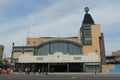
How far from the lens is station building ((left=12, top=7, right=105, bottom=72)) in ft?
234

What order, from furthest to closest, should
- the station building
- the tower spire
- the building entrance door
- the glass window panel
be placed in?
the tower spire, the glass window panel, the building entrance door, the station building

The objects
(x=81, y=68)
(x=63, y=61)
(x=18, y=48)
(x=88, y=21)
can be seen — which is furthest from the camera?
(x=88, y=21)

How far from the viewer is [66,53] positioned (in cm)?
7825

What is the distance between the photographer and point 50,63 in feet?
242

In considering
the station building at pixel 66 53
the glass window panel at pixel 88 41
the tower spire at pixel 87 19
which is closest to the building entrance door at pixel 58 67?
the station building at pixel 66 53

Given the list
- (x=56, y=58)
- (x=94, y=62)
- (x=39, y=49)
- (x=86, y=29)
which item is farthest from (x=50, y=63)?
(x=86, y=29)

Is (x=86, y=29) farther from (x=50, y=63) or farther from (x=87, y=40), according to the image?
(x=50, y=63)

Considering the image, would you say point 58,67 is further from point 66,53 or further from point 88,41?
point 88,41

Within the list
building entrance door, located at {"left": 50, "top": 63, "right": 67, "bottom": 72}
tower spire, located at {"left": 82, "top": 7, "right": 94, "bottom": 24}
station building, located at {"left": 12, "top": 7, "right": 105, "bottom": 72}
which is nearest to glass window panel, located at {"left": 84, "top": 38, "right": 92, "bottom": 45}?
station building, located at {"left": 12, "top": 7, "right": 105, "bottom": 72}

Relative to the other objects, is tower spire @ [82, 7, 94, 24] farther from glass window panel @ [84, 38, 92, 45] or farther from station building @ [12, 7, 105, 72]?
glass window panel @ [84, 38, 92, 45]

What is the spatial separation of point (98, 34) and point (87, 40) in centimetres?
515

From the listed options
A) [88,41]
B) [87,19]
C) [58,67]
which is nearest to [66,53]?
[58,67]

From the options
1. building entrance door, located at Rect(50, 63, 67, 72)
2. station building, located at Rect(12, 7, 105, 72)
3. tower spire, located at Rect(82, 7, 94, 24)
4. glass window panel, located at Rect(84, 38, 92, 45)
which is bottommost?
building entrance door, located at Rect(50, 63, 67, 72)

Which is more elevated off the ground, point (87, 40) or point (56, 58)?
point (87, 40)
